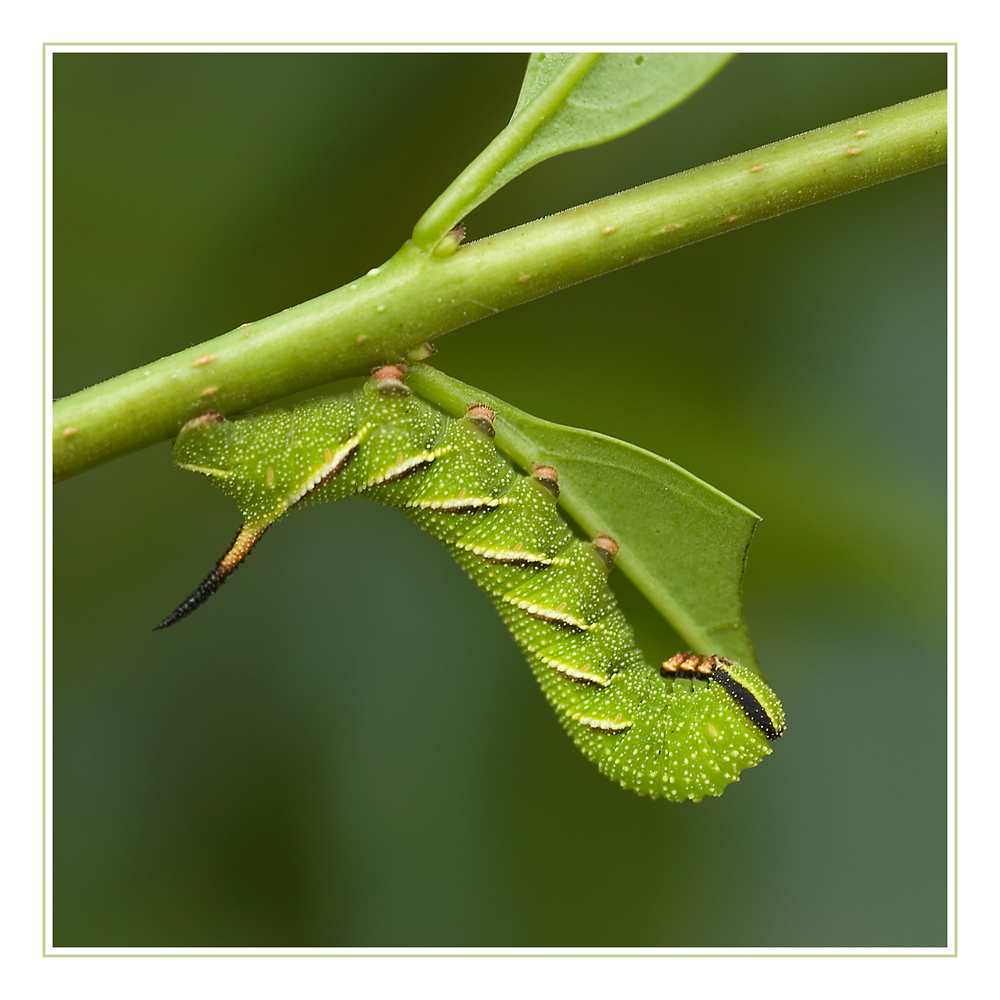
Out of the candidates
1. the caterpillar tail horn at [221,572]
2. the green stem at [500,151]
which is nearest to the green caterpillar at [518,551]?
the caterpillar tail horn at [221,572]

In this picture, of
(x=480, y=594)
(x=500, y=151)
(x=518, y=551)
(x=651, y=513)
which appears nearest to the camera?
(x=500, y=151)

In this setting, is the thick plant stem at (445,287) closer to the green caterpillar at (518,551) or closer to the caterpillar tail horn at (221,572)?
the green caterpillar at (518,551)

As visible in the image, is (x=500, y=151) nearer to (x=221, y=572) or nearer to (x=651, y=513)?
(x=651, y=513)

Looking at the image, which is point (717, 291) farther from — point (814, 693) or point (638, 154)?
point (814, 693)

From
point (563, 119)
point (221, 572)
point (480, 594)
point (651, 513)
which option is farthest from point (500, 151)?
point (480, 594)

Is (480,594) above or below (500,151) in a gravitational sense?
below

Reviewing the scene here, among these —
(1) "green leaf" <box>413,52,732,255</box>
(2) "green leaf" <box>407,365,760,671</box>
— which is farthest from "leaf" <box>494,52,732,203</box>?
(2) "green leaf" <box>407,365,760,671</box>

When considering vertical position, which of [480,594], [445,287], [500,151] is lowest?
[480,594]

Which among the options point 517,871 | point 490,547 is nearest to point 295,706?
point 517,871
